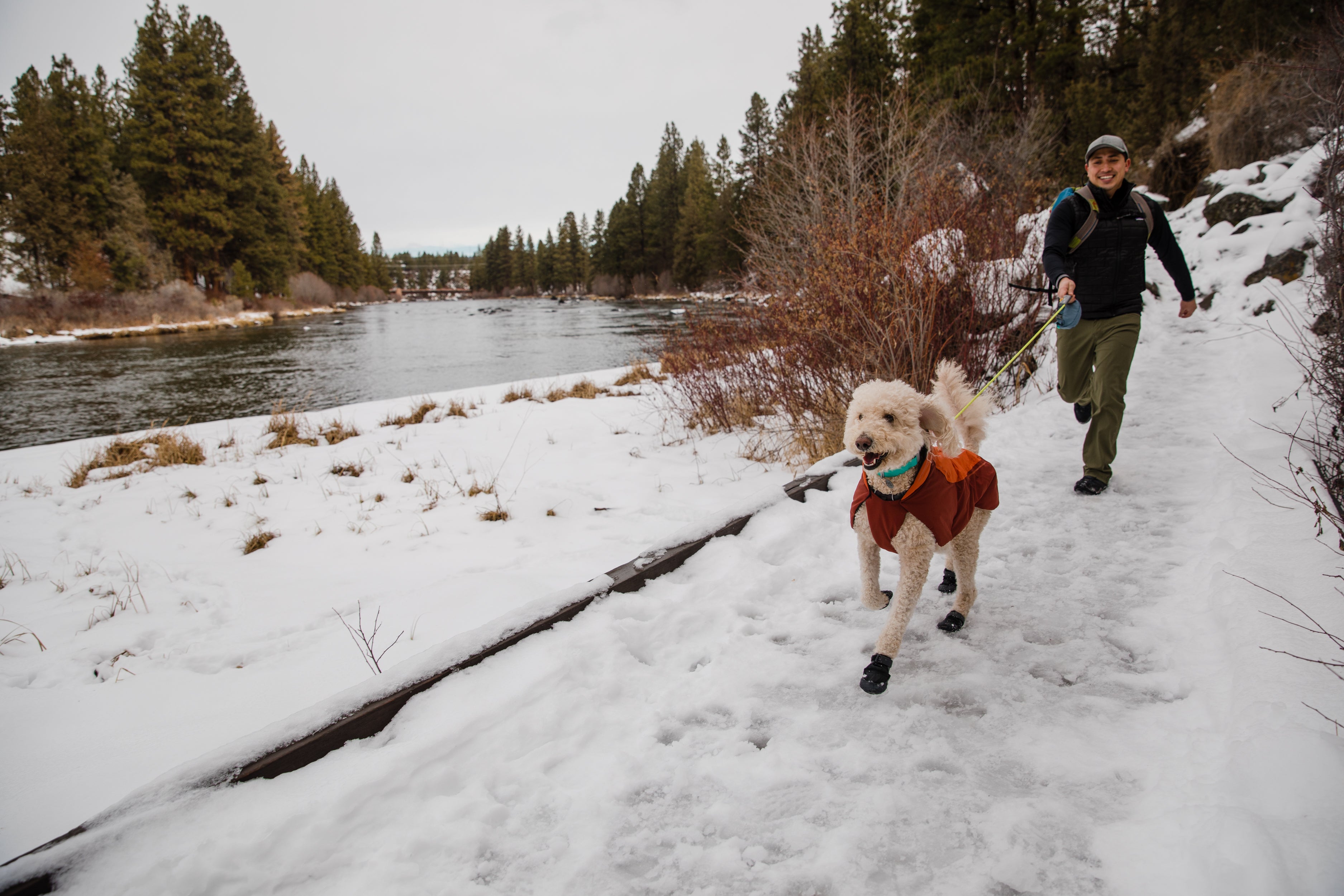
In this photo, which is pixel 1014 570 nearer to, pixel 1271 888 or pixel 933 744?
pixel 933 744

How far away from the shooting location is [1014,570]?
297 centimetres

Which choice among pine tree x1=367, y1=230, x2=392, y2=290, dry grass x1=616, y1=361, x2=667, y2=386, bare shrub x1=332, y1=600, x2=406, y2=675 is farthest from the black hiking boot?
pine tree x1=367, y1=230, x2=392, y2=290

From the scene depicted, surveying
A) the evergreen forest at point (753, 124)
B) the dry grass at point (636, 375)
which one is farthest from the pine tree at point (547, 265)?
the dry grass at point (636, 375)

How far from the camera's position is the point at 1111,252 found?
3.70 m

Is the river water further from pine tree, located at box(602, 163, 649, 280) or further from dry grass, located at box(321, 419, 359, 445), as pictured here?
pine tree, located at box(602, 163, 649, 280)

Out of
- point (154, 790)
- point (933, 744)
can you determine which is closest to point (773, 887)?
point (933, 744)

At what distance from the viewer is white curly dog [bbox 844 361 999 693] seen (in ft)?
7.12

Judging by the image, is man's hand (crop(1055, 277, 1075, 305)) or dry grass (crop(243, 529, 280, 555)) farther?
dry grass (crop(243, 529, 280, 555))

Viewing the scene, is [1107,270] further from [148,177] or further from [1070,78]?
[148,177]

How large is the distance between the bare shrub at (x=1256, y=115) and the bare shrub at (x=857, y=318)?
5950mm

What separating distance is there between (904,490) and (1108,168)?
3.00 metres

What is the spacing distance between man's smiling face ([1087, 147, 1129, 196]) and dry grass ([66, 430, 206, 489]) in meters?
9.29

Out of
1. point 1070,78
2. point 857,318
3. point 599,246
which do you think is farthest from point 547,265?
point 857,318

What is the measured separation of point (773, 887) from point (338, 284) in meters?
75.7
